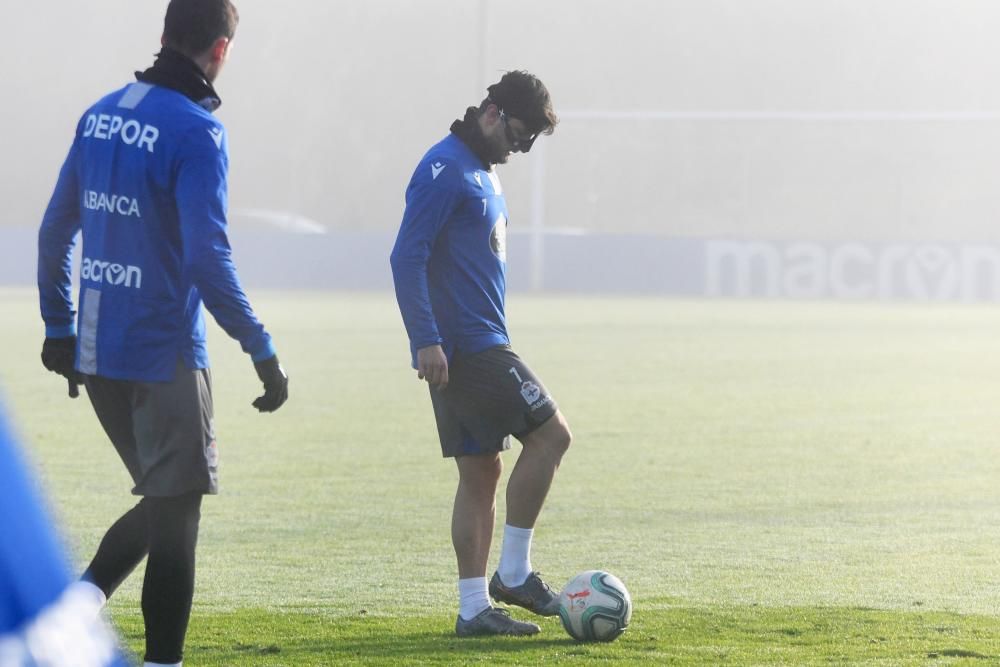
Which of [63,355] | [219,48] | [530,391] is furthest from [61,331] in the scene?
[530,391]

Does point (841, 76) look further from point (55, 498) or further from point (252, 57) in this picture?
point (55, 498)

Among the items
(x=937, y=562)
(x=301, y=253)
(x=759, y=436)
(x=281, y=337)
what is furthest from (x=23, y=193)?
(x=937, y=562)

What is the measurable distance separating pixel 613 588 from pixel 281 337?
49.3 ft

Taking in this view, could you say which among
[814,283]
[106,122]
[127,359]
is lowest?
[814,283]

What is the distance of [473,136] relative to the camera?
4.59m

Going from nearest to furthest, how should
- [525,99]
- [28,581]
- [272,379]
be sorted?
[28,581] < [272,379] < [525,99]

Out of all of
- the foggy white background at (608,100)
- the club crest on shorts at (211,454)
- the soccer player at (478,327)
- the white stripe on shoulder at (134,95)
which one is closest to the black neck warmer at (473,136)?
the soccer player at (478,327)

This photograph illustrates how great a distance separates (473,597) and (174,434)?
1359 mm

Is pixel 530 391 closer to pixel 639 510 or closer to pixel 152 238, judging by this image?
pixel 152 238

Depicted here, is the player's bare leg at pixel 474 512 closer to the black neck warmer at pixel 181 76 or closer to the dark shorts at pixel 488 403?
the dark shorts at pixel 488 403

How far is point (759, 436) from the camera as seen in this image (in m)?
10.2

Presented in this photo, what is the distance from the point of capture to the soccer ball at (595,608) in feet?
14.7

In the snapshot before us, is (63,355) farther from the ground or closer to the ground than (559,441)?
farther from the ground

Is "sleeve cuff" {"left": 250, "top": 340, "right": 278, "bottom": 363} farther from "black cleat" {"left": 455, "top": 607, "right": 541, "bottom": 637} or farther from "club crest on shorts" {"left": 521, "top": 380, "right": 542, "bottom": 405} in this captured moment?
"black cleat" {"left": 455, "top": 607, "right": 541, "bottom": 637}
